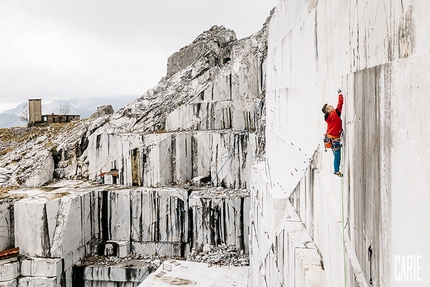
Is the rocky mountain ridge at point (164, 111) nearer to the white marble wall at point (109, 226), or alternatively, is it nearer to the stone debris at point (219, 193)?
the white marble wall at point (109, 226)

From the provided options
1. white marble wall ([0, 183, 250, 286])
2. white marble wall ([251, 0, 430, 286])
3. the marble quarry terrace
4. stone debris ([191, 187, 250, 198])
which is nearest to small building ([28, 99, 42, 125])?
the marble quarry terrace

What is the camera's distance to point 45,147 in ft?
67.6

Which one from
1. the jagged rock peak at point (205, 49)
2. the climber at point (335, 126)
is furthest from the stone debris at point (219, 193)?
the climber at point (335, 126)

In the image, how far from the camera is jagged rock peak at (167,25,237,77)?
71.6 ft

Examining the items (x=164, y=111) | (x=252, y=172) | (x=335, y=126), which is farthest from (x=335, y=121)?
(x=164, y=111)

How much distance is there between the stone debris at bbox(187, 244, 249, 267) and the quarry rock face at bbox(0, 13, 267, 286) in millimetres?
55

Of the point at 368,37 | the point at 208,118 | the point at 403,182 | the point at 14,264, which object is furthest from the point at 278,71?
the point at 14,264

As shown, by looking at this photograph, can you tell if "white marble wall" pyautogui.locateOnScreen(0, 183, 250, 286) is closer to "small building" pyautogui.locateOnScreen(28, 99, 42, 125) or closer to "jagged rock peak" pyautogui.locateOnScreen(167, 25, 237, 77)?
"jagged rock peak" pyautogui.locateOnScreen(167, 25, 237, 77)

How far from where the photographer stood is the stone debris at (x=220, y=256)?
1347 cm

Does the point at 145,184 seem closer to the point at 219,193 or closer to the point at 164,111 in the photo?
the point at 219,193

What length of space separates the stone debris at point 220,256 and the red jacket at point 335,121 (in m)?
11.4

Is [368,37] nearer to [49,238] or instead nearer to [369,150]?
[369,150]

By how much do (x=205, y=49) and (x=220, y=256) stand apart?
14.2m

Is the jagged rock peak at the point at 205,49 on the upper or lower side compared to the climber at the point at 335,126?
upper
